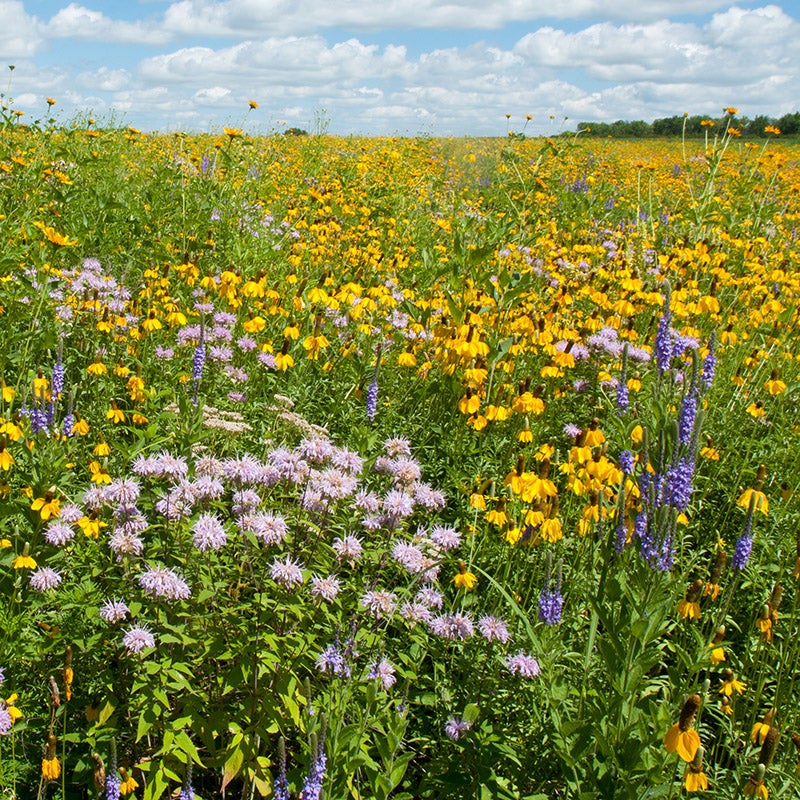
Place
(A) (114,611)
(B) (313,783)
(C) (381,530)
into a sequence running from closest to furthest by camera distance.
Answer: (B) (313,783) → (A) (114,611) → (C) (381,530)

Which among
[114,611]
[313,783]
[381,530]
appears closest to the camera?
[313,783]

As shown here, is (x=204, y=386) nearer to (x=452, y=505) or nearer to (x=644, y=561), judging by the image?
(x=452, y=505)

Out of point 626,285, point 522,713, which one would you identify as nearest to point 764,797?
point 522,713

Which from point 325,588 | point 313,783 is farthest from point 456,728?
point 313,783

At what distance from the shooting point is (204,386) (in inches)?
156

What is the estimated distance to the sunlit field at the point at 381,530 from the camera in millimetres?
1997

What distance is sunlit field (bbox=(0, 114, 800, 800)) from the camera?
78.6 inches

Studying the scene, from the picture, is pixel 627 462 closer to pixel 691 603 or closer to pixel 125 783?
pixel 691 603

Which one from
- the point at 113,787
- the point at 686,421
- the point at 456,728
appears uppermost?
the point at 686,421

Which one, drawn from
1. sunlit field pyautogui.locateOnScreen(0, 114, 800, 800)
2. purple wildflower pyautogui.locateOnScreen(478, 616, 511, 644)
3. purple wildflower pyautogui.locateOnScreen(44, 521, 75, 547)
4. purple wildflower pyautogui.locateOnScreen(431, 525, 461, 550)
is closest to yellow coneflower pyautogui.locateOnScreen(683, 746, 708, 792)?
sunlit field pyautogui.locateOnScreen(0, 114, 800, 800)

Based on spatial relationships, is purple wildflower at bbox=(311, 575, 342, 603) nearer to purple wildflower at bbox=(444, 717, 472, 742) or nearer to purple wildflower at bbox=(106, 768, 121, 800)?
purple wildflower at bbox=(444, 717, 472, 742)

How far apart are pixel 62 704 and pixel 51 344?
1.74 meters

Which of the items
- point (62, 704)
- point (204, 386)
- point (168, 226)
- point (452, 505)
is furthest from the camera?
point (168, 226)

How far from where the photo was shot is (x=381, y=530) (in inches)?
110
